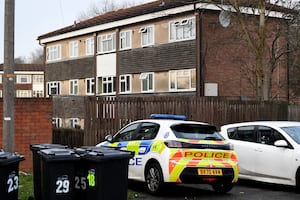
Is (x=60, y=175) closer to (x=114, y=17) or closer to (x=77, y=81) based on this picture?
(x=114, y=17)

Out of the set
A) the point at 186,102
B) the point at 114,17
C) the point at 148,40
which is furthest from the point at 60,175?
the point at 114,17

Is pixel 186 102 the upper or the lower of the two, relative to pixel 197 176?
upper

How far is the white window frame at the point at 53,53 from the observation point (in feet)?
135

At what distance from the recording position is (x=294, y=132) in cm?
1242

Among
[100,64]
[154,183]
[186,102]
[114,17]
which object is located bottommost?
[154,183]

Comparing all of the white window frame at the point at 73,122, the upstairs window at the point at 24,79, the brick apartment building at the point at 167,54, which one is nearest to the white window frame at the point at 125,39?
the brick apartment building at the point at 167,54

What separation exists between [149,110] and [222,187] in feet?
24.2

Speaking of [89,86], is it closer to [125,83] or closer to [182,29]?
[125,83]

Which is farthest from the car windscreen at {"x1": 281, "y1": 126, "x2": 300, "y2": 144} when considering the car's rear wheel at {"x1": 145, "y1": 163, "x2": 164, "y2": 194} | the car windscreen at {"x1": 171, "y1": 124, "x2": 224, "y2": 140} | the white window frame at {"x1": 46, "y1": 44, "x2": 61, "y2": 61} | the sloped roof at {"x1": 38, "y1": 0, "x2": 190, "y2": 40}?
the white window frame at {"x1": 46, "y1": 44, "x2": 61, "y2": 61}

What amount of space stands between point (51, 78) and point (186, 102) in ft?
82.1

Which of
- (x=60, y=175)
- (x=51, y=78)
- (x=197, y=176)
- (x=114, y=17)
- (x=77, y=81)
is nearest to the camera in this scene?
(x=60, y=175)

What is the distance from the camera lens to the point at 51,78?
42250 mm

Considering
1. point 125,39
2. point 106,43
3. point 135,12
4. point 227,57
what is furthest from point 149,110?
point 106,43

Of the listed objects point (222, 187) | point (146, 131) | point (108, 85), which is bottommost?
point (222, 187)
